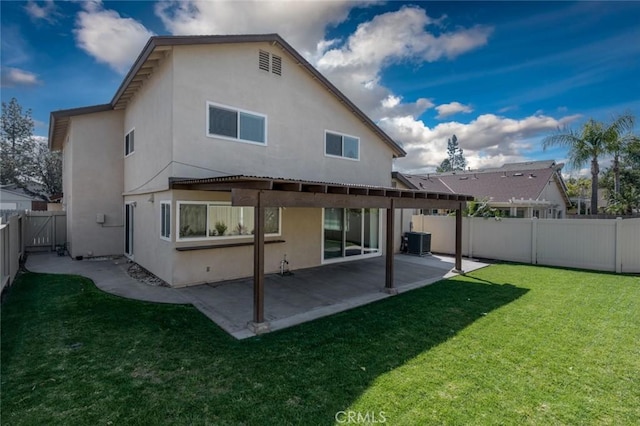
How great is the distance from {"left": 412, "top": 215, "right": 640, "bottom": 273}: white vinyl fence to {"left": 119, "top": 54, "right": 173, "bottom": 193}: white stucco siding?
11590 mm

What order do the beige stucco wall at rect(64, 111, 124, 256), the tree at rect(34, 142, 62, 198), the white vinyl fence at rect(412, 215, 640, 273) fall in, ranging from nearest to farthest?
the white vinyl fence at rect(412, 215, 640, 273) < the beige stucco wall at rect(64, 111, 124, 256) < the tree at rect(34, 142, 62, 198)

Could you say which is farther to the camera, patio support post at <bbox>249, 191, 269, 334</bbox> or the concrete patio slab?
the concrete patio slab

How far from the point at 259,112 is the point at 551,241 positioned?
11.5 meters

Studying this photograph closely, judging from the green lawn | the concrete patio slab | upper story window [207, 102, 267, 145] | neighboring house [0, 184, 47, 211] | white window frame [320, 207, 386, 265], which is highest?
upper story window [207, 102, 267, 145]

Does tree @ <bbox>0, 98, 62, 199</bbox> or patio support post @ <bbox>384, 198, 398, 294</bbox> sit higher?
tree @ <bbox>0, 98, 62, 199</bbox>

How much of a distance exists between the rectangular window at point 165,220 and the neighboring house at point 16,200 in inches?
1094

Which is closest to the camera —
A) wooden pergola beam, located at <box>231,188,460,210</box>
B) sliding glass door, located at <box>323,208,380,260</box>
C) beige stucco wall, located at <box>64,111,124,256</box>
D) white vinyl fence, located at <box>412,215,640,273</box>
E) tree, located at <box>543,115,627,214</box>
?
wooden pergola beam, located at <box>231,188,460,210</box>

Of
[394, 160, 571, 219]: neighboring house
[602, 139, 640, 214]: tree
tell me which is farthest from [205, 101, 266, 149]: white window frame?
[602, 139, 640, 214]: tree

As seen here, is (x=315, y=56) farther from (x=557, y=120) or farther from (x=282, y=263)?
(x=557, y=120)

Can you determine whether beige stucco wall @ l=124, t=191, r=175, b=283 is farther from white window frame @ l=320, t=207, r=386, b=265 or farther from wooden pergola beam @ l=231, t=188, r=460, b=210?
white window frame @ l=320, t=207, r=386, b=265

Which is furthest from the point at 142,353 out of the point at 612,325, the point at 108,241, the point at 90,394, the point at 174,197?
the point at 108,241

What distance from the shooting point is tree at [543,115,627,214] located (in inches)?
645

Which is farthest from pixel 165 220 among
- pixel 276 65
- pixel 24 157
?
pixel 24 157

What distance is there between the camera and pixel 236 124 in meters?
9.03
